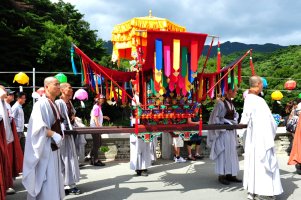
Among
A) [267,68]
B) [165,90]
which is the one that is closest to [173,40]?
[165,90]

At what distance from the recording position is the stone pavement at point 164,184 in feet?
17.1

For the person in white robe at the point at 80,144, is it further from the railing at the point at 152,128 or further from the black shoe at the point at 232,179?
the black shoe at the point at 232,179

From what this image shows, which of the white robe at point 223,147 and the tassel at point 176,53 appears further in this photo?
the white robe at point 223,147

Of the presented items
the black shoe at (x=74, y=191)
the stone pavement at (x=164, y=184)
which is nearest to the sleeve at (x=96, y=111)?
the stone pavement at (x=164, y=184)

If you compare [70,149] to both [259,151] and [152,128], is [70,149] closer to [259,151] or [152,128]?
[152,128]

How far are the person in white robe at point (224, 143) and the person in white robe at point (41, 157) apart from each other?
115 inches

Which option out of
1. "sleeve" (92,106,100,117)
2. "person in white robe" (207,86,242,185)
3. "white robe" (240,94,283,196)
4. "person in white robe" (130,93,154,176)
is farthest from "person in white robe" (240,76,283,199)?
"sleeve" (92,106,100,117)

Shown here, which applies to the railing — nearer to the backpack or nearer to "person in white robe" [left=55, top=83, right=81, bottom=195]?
"person in white robe" [left=55, top=83, right=81, bottom=195]

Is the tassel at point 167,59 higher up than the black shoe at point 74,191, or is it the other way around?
the tassel at point 167,59

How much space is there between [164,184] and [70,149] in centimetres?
181

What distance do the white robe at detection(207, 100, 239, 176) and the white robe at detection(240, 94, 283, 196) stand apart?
3.09 feet

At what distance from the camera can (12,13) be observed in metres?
A: 18.1

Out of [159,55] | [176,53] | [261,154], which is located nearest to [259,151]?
[261,154]

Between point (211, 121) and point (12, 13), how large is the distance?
15744 millimetres
